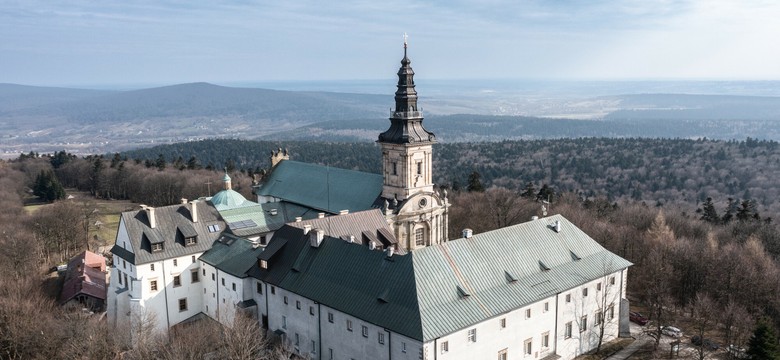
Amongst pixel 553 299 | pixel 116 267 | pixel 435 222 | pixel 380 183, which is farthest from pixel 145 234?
pixel 553 299

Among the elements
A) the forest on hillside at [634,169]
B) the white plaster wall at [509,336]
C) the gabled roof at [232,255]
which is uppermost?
the gabled roof at [232,255]

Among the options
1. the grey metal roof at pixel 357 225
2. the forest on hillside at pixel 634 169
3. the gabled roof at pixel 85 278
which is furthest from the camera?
the forest on hillside at pixel 634 169

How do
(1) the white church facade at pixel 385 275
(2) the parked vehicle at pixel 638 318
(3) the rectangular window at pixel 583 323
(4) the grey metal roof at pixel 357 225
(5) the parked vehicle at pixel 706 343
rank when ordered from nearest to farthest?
(1) the white church facade at pixel 385 275 < (3) the rectangular window at pixel 583 323 < (5) the parked vehicle at pixel 706 343 < (4) the grey metal roof at pixel 357 225 < (2) the parked vehicle at pixel 638 318

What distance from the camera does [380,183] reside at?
66.6 meters

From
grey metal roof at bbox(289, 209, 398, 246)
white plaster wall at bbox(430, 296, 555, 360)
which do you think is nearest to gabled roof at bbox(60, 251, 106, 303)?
grey metal roof at bbox(289, 209, 398, 246)

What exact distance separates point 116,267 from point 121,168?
79.5 m

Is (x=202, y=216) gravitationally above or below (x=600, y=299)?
above

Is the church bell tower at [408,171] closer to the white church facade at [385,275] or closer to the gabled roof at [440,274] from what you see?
the white church facade at [385,275]

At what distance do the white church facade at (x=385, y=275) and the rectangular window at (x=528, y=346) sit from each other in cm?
9

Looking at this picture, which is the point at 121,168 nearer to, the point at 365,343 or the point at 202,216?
the point at 202,216

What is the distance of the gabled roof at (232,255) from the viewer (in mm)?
50781

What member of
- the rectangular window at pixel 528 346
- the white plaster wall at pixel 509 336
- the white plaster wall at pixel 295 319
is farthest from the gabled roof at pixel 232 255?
the rectangular window at pixel 528 346

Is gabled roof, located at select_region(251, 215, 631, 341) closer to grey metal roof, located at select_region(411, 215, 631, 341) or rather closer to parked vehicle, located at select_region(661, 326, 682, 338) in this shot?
grey metal roof, located at select_region(411, 215, 631, 341)

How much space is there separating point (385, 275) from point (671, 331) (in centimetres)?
2773
